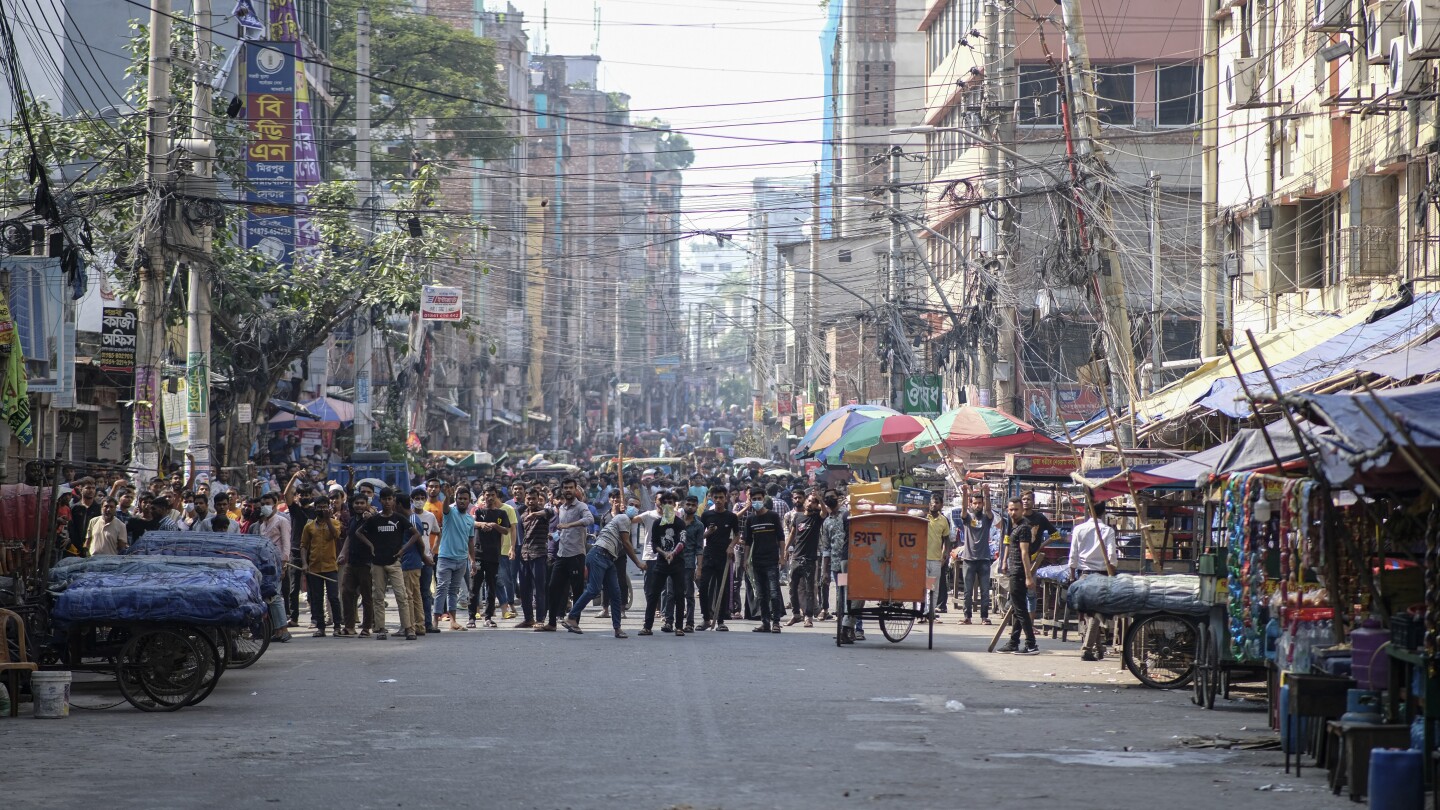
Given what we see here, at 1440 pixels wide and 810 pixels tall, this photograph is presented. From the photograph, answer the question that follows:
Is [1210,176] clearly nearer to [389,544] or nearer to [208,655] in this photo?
[389,544]

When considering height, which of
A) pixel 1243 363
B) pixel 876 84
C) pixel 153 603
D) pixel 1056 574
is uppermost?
pixel 876 84

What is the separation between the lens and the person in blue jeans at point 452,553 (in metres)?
20.1

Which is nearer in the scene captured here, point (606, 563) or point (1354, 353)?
point (1354, 353)

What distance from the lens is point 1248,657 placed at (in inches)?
467

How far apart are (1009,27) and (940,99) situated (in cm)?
1861

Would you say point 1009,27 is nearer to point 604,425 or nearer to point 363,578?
point 363,578

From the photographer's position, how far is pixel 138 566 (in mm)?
13266

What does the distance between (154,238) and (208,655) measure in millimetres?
9491

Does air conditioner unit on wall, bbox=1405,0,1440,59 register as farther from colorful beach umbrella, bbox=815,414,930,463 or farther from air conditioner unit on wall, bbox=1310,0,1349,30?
colorful beach umbrella, bbox=815,414,930,463

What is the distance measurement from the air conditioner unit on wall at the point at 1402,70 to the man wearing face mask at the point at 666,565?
9544 millimetres

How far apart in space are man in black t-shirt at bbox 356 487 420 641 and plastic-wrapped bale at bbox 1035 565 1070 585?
288 inches

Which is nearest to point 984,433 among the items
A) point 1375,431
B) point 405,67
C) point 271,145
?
point 271,145

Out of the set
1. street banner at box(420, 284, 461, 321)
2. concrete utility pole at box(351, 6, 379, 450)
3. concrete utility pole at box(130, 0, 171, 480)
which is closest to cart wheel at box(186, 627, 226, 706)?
concrete utility pole at box(130, 0, 171, 480)

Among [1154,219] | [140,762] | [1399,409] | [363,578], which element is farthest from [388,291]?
[1399,409]
